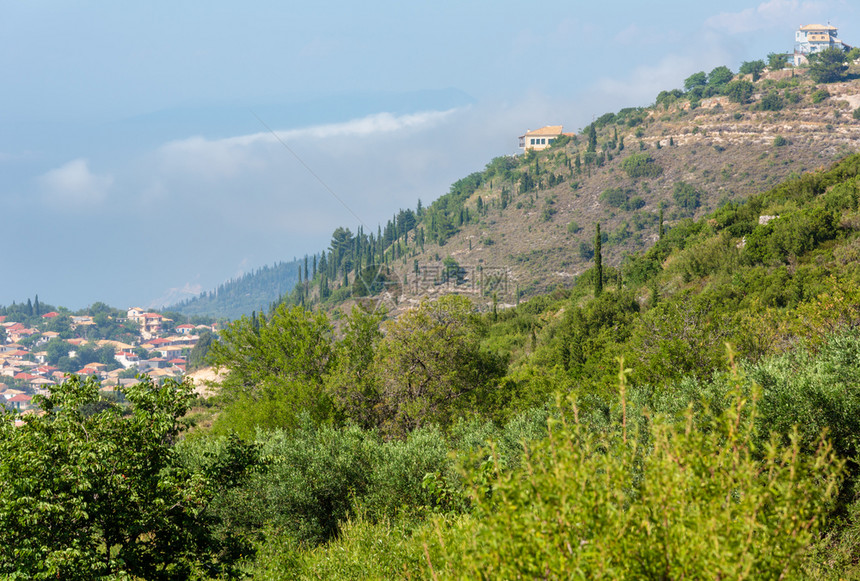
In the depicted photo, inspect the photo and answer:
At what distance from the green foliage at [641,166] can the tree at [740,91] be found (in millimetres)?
24716

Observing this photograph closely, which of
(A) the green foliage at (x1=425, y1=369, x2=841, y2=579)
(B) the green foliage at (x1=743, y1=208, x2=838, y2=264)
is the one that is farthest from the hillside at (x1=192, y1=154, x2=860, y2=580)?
(B) the green foliage at (x1=743, y1=208, x2=838, y2=264)

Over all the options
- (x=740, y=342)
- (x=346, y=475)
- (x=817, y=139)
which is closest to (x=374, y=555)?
(x=346, y=475)

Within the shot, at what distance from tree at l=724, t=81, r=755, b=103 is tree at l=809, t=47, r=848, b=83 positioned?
11769 millimetres

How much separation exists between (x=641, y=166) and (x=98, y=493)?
12162cm

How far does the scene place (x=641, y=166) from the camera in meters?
117

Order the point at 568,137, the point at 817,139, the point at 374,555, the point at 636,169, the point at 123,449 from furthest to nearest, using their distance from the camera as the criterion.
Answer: the point at 568,137, the point at 636,169, the point at 817,139, the point at 374,555, the point at 123,449

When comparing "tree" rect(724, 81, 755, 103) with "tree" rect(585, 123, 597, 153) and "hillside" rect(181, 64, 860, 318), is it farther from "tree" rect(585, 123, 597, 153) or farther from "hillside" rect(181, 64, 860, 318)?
"tree" rect(585, 123, 597, 153)

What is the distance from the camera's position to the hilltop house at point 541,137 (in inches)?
6799

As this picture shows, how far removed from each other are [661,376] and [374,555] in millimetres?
14675

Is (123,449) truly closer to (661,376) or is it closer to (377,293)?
(661,376)

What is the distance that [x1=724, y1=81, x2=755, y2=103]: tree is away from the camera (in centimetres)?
12406

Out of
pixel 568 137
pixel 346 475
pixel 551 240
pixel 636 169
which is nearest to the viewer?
pixel 346 475

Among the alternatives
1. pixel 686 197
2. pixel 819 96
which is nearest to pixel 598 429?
pixel 686 197

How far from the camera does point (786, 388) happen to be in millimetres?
11008
